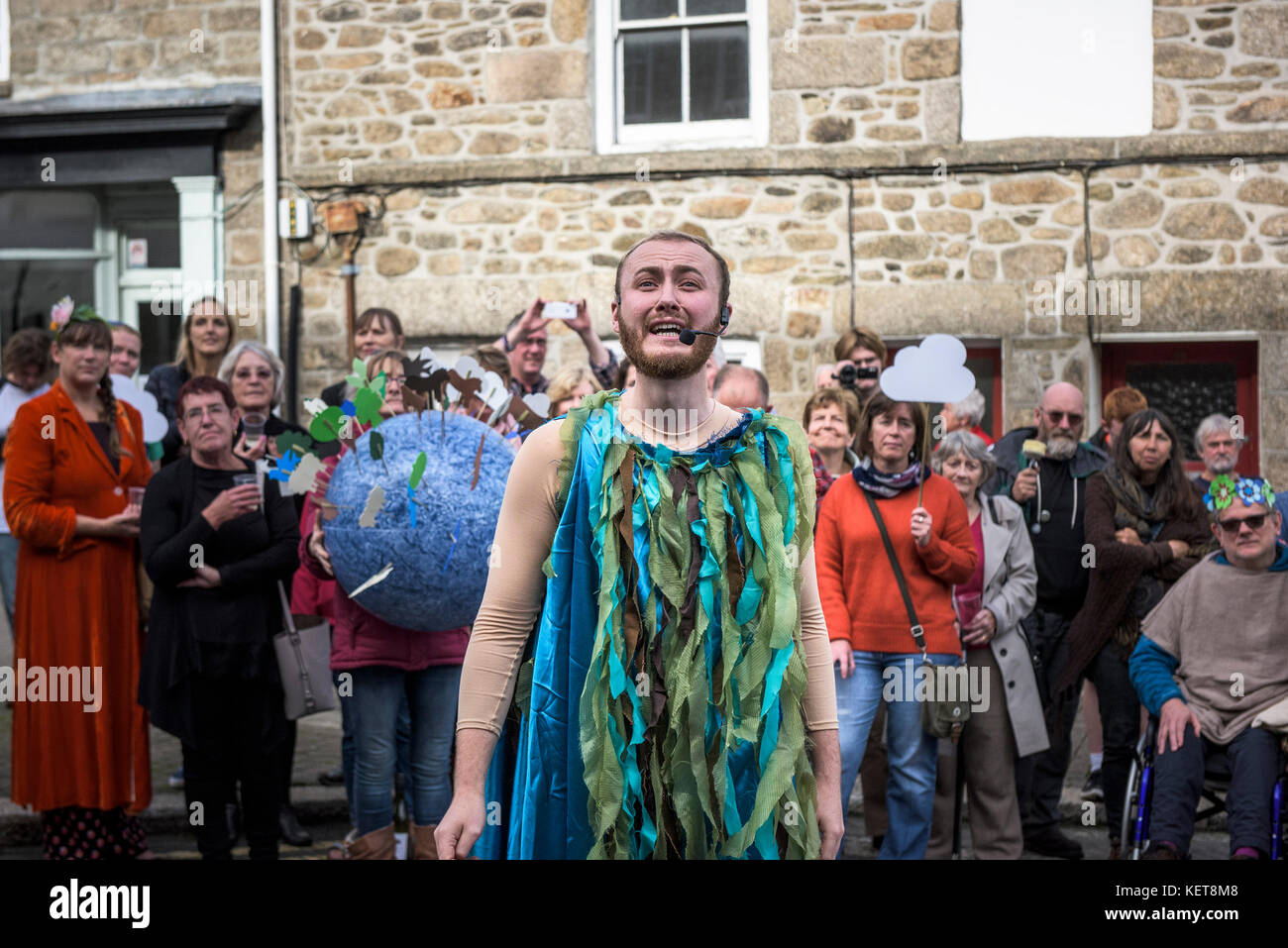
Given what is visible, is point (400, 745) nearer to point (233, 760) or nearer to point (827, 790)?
point (233, 760)

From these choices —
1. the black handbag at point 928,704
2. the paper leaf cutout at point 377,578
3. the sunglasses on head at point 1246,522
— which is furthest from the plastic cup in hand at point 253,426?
the sunglasses on head at point 1246,522

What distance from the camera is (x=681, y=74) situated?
9.76 meters

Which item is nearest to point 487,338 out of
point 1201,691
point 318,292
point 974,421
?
point 318,292

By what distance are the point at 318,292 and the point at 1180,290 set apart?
544 centimetres

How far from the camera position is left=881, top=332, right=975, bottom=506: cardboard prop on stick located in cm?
512

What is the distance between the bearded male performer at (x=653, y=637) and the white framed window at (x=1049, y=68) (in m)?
6.99

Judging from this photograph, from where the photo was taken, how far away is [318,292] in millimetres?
10125

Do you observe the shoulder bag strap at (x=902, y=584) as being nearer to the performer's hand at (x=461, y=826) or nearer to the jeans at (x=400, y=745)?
the jeans at (x=400, y=745)

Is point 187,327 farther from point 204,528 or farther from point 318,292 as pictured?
point 318,292

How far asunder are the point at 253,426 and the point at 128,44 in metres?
5.68

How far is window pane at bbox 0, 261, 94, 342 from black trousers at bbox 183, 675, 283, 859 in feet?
20.2

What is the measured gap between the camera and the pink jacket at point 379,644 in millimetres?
4930

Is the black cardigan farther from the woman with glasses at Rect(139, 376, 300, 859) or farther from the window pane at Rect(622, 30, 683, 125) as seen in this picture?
the window pane at Rect(622, 30, 683, 125)
